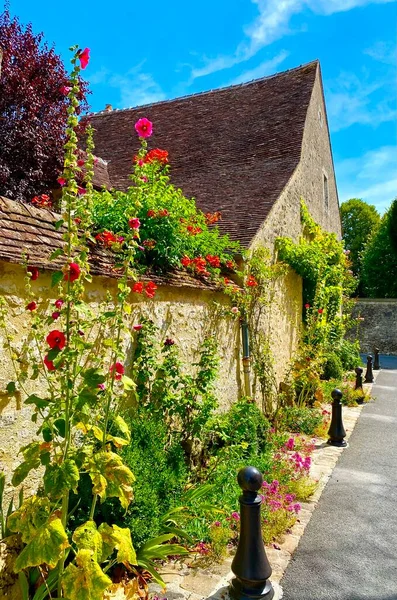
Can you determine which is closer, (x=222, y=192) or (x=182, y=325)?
(x=182, y=325)

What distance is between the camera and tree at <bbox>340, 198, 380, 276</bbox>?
34562mm

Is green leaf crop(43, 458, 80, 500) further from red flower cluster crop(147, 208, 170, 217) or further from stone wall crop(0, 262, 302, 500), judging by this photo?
red flower cluster crop(147, 208, 170, 217)

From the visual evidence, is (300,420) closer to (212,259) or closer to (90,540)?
(212,259)

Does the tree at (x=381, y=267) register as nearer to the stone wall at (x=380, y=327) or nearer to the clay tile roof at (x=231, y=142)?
the stone wall at (x=380, y=327)

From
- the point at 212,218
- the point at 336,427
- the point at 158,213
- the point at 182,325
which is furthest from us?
the point at 212,218

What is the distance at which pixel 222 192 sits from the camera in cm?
910

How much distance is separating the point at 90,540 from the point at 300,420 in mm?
5537

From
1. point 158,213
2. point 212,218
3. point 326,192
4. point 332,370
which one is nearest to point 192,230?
point 158,213

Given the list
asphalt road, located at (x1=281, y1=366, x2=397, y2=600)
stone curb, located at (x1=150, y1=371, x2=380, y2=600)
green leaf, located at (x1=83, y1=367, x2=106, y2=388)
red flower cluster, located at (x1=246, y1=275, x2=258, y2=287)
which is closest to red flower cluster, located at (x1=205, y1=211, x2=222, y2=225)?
red flower cluster, located at (x1=246, y1=275, x2=258, y2=287)

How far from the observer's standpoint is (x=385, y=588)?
9.98 ft

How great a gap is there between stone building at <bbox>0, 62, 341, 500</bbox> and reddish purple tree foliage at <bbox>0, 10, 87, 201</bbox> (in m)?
1.37

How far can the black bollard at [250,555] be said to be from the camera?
8.90ft

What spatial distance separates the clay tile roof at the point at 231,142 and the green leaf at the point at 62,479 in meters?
5.16

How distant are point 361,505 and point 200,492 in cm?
183
